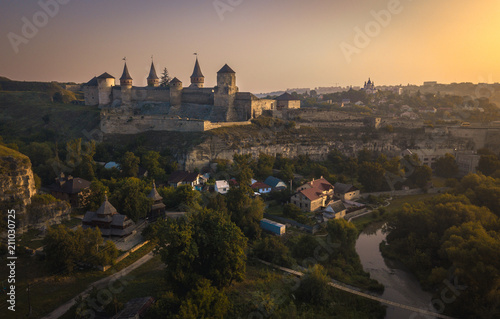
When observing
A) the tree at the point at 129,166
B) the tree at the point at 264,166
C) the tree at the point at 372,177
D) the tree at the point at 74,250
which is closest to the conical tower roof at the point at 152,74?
the tree at the point at 129,166

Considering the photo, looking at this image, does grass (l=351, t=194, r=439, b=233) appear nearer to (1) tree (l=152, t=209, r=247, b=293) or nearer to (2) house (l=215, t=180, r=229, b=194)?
(2) house (l=215, t=180, r=229, b=194)

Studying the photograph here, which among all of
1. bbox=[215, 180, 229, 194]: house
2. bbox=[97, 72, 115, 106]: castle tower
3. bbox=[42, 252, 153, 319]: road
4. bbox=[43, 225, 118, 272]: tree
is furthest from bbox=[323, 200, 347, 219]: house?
bbox=[97, 72, 115, 106]: castle tower

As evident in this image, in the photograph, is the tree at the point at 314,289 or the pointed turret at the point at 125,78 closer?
the tree at the point at 314,289

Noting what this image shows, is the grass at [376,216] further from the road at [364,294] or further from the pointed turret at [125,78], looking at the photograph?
the pointed turret at [125,78]

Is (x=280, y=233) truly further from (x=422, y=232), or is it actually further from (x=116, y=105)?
(x=116, y=105)

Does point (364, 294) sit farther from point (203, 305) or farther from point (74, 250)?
point (74, 250)

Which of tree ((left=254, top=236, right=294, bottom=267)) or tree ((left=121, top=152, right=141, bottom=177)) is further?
tree ((left=121, top=152, right=141, bottom=177))
